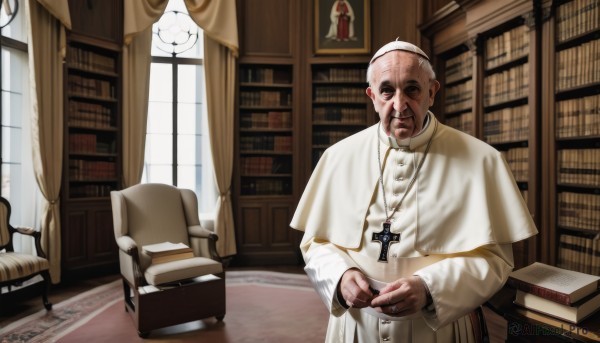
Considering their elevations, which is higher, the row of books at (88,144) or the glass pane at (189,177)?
the row of books at (88,144)

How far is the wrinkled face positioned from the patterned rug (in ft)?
10.1

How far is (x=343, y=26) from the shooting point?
5.61 meters

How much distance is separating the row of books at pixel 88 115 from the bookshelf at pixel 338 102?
104 inches

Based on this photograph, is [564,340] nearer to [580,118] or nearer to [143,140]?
[580,118]

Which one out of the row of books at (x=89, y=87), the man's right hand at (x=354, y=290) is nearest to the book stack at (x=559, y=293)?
the man's right hand at (x=354, y=290)

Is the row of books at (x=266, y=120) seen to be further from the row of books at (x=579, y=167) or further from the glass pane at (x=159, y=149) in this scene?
the row of books at (x=579, y=167)

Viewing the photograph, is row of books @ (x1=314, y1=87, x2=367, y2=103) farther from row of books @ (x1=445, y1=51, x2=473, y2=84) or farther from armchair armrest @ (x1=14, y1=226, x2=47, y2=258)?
armchair armrest @ (x1=14, y1=226, x2=47, y2=258)

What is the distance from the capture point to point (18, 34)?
14.3 feet

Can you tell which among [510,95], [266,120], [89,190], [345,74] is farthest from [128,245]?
[345,74]

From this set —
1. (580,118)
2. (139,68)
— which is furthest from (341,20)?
(580,118)

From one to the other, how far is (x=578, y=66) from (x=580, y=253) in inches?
55.4

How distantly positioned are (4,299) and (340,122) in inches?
164

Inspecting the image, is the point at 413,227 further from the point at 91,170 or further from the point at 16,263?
the point at 91,170

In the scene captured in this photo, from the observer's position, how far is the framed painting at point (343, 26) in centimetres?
561
